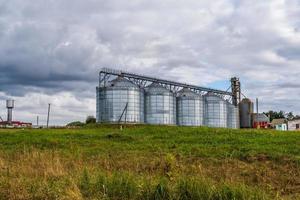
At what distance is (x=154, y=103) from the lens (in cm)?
6253

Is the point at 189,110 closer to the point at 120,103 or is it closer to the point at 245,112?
the point at 120,103

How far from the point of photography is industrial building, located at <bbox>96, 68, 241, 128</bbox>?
5947 cm

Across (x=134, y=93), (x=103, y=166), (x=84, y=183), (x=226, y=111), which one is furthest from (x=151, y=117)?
(x=84, y=183)

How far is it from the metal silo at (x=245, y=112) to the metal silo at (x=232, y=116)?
4458 millimetres

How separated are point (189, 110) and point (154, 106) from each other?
685 centimetres

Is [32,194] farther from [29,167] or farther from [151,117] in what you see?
[151,117]

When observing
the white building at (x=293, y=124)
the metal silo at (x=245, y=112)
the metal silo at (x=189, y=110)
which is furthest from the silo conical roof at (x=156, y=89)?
the white building at (x=293, y=124)

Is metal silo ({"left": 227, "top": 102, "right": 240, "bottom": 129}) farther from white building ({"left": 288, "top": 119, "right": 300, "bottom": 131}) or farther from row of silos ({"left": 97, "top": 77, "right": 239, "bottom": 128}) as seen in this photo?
white building ({"left": 288, "top": 119, "right": 300, "bottom": 131})

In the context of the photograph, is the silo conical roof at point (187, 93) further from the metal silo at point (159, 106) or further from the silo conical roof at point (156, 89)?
the metal silo at point (159, 106)

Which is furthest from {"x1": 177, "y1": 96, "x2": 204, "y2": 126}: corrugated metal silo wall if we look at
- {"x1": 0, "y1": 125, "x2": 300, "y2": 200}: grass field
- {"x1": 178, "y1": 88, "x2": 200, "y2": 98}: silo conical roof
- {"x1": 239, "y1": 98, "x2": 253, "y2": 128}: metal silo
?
{"x1": 0, "y1": 125, "x2": 300, "y2": 200}: grass field

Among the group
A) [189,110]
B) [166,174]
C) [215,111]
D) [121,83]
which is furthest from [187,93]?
[166,174]

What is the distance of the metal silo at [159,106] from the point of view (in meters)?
62.0

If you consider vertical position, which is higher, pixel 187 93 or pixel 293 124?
pixel 187 93

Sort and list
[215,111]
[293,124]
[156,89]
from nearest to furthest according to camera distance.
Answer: [156,89] → [215,111] → [293,124]
